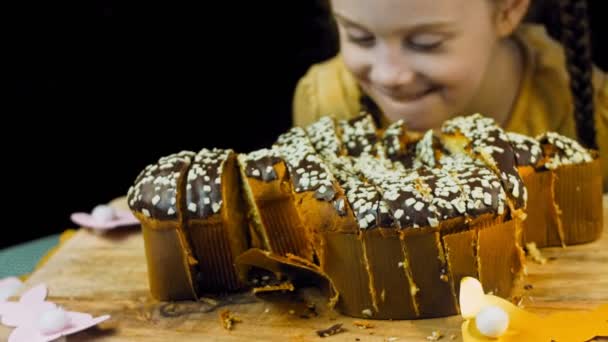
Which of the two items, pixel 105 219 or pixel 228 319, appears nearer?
pixel 228 319

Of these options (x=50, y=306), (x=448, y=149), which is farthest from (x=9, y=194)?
(x=448, y=149)

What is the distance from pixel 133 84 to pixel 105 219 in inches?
27.7

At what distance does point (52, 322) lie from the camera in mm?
1474

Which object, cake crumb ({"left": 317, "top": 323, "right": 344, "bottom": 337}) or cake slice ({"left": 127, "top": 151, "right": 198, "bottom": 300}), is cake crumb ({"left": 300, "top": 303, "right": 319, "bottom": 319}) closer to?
cake crumb ({"left": 317, "top": 323, "right": 344, "bottom": 337})

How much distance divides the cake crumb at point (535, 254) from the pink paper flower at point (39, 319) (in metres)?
0.85

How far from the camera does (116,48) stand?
2.50m

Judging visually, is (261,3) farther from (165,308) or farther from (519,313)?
(519,313)

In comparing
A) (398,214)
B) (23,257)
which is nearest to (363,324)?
(398,214)

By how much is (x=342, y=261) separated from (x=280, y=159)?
0.25m

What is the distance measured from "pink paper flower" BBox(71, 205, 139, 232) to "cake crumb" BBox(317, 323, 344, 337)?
691 mm

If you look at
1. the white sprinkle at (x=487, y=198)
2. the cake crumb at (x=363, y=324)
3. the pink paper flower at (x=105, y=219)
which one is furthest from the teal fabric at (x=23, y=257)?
the white sprinkle at (x=487, y=198)

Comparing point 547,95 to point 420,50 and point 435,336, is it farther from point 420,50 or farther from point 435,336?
point 435,336

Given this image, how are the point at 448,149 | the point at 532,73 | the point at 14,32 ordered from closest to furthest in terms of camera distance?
the point at 448,149
the point at 532,73
the point at 14,32

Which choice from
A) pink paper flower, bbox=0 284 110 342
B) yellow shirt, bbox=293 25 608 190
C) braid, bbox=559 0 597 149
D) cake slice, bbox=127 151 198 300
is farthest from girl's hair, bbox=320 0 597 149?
pink paper flower, bbox=0 284 110 342
